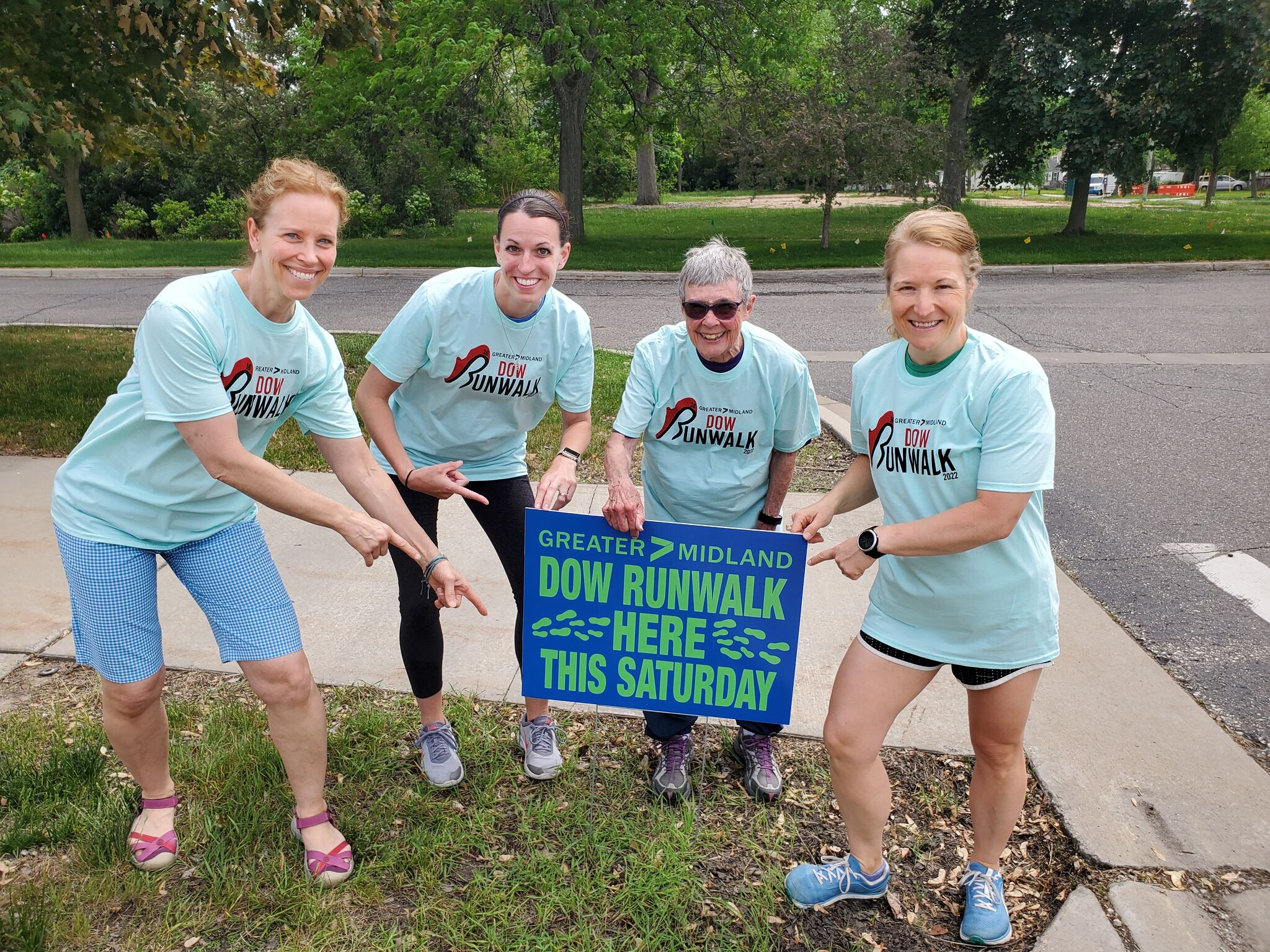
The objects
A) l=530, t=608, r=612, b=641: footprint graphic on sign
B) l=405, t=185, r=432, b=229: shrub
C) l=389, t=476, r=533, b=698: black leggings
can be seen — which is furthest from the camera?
l=405, t=185, r=432, b=229: shrub

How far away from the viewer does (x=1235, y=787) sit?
3.23m

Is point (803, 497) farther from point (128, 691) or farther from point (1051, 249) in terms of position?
point (1051, 249)

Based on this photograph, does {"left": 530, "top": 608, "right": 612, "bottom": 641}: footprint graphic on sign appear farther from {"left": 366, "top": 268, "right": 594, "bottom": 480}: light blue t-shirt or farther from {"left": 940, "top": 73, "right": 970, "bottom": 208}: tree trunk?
{"left": 940, "top": 73, "right": 970, "bottom": 208}: tree trunk

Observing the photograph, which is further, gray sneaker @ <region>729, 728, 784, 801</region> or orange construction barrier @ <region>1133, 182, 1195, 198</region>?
orange construction barrier @ <region>1133, 182, 1195, 198</region>

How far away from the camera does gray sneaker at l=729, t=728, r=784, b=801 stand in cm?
323

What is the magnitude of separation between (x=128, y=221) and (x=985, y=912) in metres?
25.6

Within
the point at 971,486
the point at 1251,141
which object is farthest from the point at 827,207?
the point at 1251,141

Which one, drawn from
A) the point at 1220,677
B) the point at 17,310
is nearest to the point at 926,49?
the point at 17,310

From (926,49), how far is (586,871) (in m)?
22.0

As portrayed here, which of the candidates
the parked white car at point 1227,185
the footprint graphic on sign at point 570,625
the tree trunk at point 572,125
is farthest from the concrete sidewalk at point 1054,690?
the parked white car at point 1227,185

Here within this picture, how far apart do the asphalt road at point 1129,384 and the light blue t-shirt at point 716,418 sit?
6.95 feet

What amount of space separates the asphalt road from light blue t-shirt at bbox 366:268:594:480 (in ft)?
9.20

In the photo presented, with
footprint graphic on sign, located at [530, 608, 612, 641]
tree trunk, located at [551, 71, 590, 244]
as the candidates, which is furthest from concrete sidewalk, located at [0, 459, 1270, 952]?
tree trunk, located at [551, 71, 590, 244]

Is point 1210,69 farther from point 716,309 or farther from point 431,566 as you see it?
point 431,566
